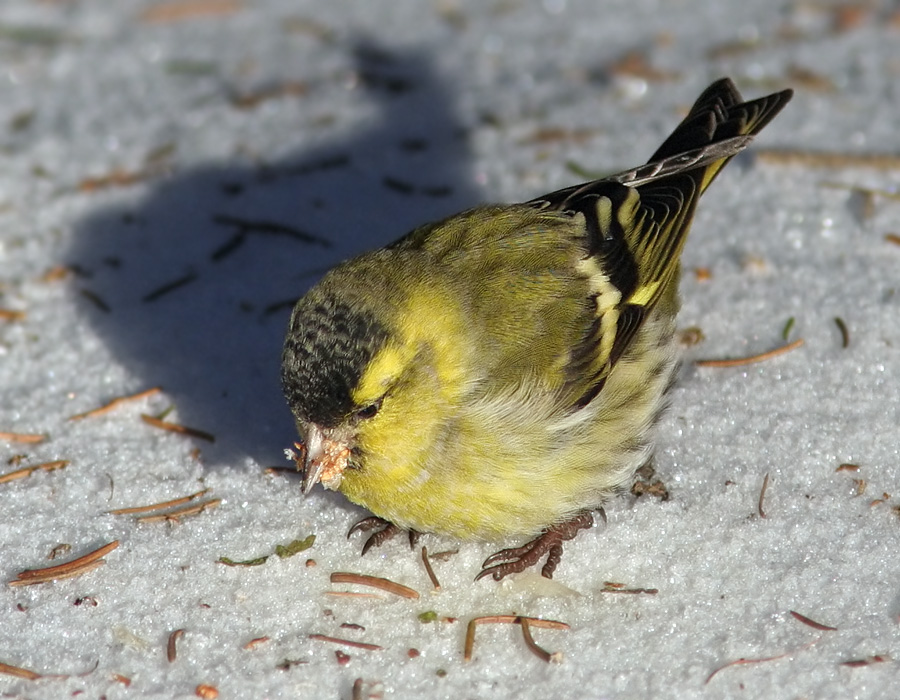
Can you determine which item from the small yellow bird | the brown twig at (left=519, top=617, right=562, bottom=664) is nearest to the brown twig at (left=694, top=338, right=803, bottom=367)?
the small yellow bird

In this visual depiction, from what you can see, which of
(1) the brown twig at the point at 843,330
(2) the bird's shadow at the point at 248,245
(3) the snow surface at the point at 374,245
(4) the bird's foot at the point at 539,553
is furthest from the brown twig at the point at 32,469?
(1) the brown twig at the point at 843,330

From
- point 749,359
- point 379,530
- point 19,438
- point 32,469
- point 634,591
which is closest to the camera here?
point 634,591

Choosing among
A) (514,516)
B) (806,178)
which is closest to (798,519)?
(514,516)

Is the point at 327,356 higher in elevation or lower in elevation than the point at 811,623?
higher

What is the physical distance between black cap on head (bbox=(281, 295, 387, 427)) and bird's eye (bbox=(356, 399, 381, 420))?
0.08ft

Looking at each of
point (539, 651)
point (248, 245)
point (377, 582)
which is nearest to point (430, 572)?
point (377, 582)

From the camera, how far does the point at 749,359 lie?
10.4 ft

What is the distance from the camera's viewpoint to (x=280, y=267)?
12.3 feet

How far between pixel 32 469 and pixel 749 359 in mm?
2047

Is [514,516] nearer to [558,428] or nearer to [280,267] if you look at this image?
[558,428]

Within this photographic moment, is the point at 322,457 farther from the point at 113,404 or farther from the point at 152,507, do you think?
the point at 113,404

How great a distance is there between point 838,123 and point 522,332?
7.00ft

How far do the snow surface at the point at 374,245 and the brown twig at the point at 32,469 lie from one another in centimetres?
2

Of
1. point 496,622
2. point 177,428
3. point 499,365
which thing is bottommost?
point 177,428
